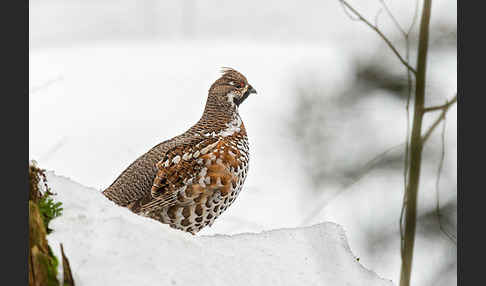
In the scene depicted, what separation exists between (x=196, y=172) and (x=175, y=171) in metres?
0.11

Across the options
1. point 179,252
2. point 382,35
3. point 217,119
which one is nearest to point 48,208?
point 179,252

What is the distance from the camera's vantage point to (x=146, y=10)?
9.27 feet

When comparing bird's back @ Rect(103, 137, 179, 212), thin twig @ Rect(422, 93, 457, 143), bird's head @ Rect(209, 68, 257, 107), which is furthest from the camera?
bird's head @ Rect(209, 68, 257, 107)

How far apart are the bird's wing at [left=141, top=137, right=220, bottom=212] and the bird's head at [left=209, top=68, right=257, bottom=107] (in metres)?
0.25

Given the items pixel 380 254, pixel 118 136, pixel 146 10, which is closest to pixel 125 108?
pixel 118 136

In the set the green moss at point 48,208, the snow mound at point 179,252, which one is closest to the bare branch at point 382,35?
the snow mound at point 179,252

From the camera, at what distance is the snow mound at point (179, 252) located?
2170mm

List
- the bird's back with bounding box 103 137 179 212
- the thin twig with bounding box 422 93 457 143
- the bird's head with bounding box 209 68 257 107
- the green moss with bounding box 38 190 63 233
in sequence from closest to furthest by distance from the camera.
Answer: the thin twig with bounding box 422 93 457 143 < the green moss with bounding box 38 190 63 233 < the bird's back with bounding box 103 137 179 212 < the bird's head with bounding box 209 68 257 107

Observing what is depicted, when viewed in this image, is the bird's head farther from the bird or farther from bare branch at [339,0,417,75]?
bare branch at [339,0,417,75]

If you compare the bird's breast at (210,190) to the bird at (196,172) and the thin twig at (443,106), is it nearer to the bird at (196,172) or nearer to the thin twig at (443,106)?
the bird at (196,172)

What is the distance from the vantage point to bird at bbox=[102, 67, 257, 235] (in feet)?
10.1

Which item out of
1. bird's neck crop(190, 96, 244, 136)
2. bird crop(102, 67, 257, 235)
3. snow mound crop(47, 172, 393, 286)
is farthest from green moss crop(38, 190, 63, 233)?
bird's neck crop(190, 96, 244, 136)

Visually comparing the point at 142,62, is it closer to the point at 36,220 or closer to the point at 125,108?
the point at 125,108

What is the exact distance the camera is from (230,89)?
3285mm
